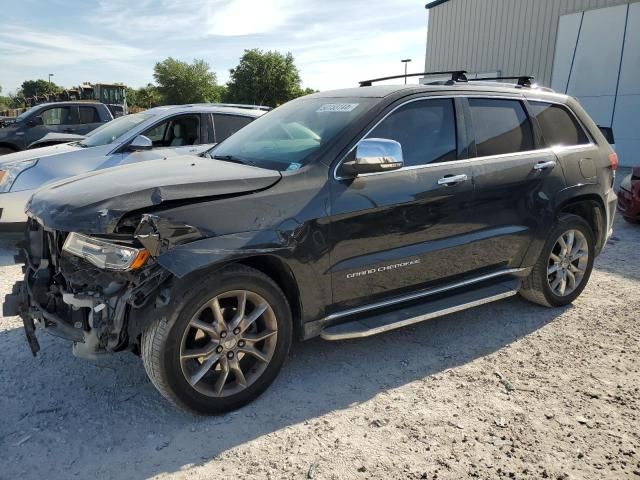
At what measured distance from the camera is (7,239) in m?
6.46

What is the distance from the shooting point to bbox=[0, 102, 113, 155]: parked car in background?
10.6 metres

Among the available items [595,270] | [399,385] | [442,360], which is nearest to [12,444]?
[399,385]

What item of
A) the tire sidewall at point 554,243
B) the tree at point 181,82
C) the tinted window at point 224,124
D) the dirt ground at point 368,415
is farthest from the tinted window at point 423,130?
the tree at point 181,82

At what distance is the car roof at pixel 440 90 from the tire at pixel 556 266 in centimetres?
108

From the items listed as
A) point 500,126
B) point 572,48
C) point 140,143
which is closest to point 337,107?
Answer: point 500,126

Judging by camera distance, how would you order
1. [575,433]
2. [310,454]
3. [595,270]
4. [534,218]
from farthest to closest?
1. [595,270]
2. [534,218]
3. [575,433]
4. [310,454]

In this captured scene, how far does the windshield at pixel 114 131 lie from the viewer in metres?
6.48

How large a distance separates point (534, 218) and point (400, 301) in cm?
142

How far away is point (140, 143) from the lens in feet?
20.0

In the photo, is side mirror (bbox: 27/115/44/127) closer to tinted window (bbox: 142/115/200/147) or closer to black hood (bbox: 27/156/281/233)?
tinted window (bbox: 142/115/200/147)

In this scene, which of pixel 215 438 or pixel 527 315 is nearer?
pixel 215 438

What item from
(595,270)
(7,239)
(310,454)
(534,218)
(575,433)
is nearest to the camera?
(310,454)

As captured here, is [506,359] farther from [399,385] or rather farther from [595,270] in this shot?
[595,270]

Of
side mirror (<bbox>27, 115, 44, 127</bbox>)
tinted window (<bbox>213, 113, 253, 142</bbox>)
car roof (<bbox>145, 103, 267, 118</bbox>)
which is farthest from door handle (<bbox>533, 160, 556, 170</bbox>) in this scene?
side mirror (<bbox>27, 115, 44, 127</bbox>)
